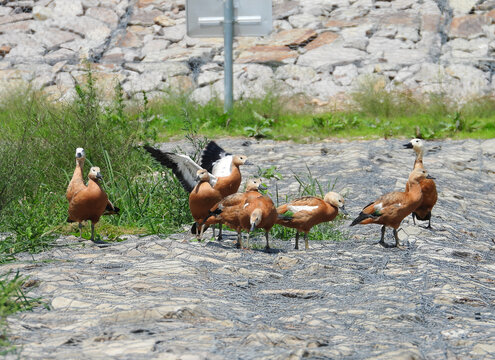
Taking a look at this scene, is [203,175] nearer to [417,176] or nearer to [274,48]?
[417,176]

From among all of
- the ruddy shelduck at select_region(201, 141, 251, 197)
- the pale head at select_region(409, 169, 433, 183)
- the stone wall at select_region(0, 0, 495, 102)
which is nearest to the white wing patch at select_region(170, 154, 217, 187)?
the ruddy shelduck at select_region(201, 141, 251, 197)

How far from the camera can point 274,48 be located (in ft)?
56.3

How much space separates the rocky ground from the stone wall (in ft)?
26.3

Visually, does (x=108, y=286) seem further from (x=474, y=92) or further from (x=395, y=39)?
(x=395, y=39)

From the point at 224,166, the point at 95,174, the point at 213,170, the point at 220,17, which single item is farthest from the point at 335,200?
the point at 220,17

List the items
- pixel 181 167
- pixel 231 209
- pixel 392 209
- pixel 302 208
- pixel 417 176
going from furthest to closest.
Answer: pixel 181 167
pixel 417 176
pixel 392 209
pixel 302 208
pixel 231 209

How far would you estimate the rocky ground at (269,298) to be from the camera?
4.33 meters

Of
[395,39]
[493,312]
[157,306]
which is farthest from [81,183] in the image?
[395,39]

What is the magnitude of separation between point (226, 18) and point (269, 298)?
8.68 meters

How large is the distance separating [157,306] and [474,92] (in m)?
11.9

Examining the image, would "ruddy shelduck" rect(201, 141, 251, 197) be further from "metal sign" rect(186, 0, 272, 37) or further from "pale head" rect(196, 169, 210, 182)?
"metal sign" rect(186, 0, 272, 37)

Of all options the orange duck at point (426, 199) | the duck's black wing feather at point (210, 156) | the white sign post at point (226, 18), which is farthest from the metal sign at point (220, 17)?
the orange duck at point (426, 199)

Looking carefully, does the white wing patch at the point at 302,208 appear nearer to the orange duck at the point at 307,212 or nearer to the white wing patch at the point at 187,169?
the orange duck at the point at 307,212

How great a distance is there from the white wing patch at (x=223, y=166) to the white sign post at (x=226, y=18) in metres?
5.61
